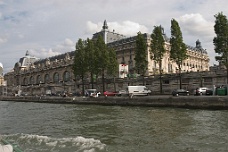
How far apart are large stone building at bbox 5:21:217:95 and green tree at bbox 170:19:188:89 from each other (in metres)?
6.02

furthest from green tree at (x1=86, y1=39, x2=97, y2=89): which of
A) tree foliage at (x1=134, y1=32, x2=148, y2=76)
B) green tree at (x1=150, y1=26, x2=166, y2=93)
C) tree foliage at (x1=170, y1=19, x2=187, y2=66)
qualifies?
tree foliage at (x1=170, y1=19, x2=187, y2=66)

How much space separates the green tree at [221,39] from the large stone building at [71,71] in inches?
514

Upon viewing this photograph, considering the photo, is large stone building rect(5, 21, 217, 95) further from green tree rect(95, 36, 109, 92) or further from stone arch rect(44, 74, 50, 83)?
green tree rect(95, 36, 109, 92)

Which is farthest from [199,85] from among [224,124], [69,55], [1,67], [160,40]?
[69,55]

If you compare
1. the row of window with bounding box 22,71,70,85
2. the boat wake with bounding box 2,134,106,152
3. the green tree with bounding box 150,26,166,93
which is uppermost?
the green tree with bounding box 150,26,166,93

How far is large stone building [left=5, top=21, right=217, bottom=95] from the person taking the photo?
91.1 m

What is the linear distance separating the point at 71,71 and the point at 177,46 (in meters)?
68.0

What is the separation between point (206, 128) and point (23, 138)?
1083cm

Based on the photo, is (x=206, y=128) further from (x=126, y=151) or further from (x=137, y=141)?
(x=126, y=151)

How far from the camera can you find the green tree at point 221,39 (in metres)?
43.5

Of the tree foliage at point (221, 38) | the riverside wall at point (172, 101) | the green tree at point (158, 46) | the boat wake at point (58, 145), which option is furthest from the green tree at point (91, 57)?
the boat wake at point (58, 145)

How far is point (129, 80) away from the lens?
229ft

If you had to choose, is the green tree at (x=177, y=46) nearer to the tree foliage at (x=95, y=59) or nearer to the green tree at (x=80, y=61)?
the tree foliage at (x=95, y=59)

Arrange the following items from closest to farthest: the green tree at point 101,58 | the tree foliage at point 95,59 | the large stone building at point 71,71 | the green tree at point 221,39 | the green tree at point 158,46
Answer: the green tree at point 221,39
the green tree at point 158,46
the green tree at point 101,58
the tree foliage at point 95,59
the large stone building at point 71,71
